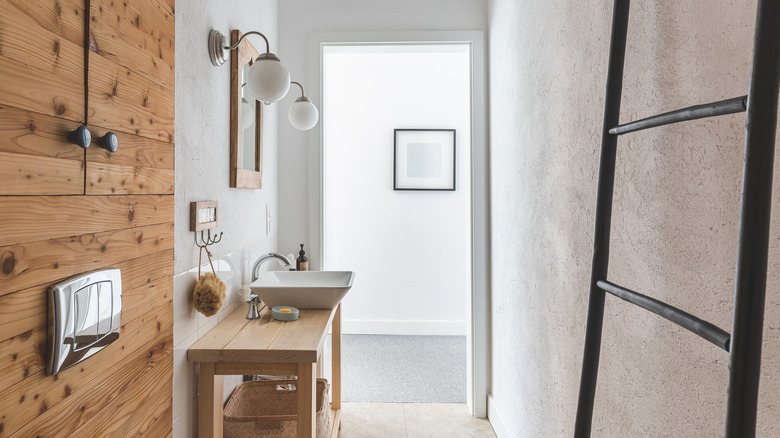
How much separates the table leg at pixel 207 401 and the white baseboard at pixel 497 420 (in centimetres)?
124

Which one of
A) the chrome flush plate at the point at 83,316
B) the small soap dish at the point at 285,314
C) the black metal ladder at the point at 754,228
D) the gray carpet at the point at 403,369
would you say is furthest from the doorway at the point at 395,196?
the black metal ladder at the point at 754,228

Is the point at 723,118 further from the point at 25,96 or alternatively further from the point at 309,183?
the point at 309,183

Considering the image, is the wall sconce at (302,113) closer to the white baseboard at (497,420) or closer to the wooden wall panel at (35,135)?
the wooden wall panel at (35,135)

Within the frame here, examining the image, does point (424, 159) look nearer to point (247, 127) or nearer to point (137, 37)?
point (247, 127)

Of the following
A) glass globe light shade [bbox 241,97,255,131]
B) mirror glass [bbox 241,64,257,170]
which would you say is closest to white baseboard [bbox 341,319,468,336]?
mirror glass [bbox 241,64,257,170]

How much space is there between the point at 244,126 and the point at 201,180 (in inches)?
21.1

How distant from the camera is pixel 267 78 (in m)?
1.63

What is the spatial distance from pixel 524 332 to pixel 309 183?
1393 millimetres

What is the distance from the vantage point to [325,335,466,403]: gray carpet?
2773 millimetres

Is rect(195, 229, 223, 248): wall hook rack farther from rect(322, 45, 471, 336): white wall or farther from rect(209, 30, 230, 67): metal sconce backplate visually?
rect(322, 45, 471, 336): white wall

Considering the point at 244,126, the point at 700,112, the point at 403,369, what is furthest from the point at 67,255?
the point at 403,369

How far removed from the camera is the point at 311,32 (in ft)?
8.44

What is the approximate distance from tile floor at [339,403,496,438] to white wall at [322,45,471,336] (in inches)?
50.7

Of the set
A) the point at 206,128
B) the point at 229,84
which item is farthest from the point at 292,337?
the point at 229,84
